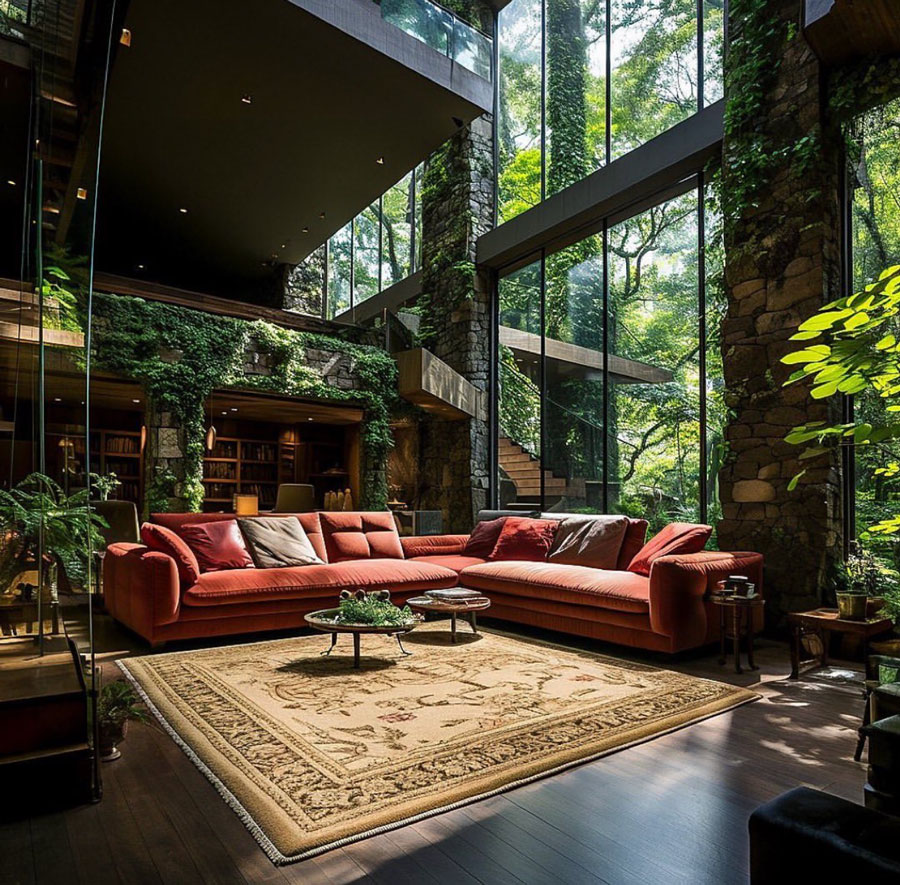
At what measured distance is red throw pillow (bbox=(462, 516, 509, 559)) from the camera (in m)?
6.38

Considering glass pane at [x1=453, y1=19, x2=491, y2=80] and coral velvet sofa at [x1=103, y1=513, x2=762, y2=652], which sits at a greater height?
glass pane at [x1=453, y1=19, x2=491, y2=80]

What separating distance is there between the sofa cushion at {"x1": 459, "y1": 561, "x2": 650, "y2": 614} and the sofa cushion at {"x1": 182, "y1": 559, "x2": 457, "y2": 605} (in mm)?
369

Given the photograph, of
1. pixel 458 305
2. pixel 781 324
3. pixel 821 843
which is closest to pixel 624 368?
pixel 781 324

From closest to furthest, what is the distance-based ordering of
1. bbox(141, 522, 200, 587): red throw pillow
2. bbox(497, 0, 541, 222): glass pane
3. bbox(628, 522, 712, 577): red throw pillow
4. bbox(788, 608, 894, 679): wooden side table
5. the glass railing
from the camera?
bbox(788, 608, 894, 679): wooden side table
bbox(141, 522, 200, 587): red throw pillow
bbox(628, 522, 712, 577): red throw pillow
the glass railing
bbox(497, 0, 541, 222): glass pane

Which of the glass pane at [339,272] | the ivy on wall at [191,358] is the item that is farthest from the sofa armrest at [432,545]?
the glass pane at [339,272]

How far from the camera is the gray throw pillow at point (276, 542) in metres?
5.21

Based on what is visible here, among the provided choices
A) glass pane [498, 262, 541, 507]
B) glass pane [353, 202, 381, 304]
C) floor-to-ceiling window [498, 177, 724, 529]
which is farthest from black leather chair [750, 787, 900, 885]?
glass pane [353, 202, 381, 304]

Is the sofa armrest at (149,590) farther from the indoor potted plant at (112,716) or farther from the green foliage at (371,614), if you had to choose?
the indoor potted plant at (112,716)

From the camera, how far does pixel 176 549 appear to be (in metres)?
4.64

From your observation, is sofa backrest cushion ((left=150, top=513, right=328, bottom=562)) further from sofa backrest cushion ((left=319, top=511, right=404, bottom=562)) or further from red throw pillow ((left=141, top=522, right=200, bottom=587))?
red throw pillow ((left=141, top=522, right=200, bottom=587))

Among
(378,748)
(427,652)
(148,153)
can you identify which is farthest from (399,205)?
(378,748)

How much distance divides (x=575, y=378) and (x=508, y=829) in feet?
20.9

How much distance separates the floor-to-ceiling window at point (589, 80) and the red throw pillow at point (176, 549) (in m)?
6.14

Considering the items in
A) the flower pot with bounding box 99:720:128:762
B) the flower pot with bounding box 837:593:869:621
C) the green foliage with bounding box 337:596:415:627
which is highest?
the flower pot with bounding box 837:593:869:621
